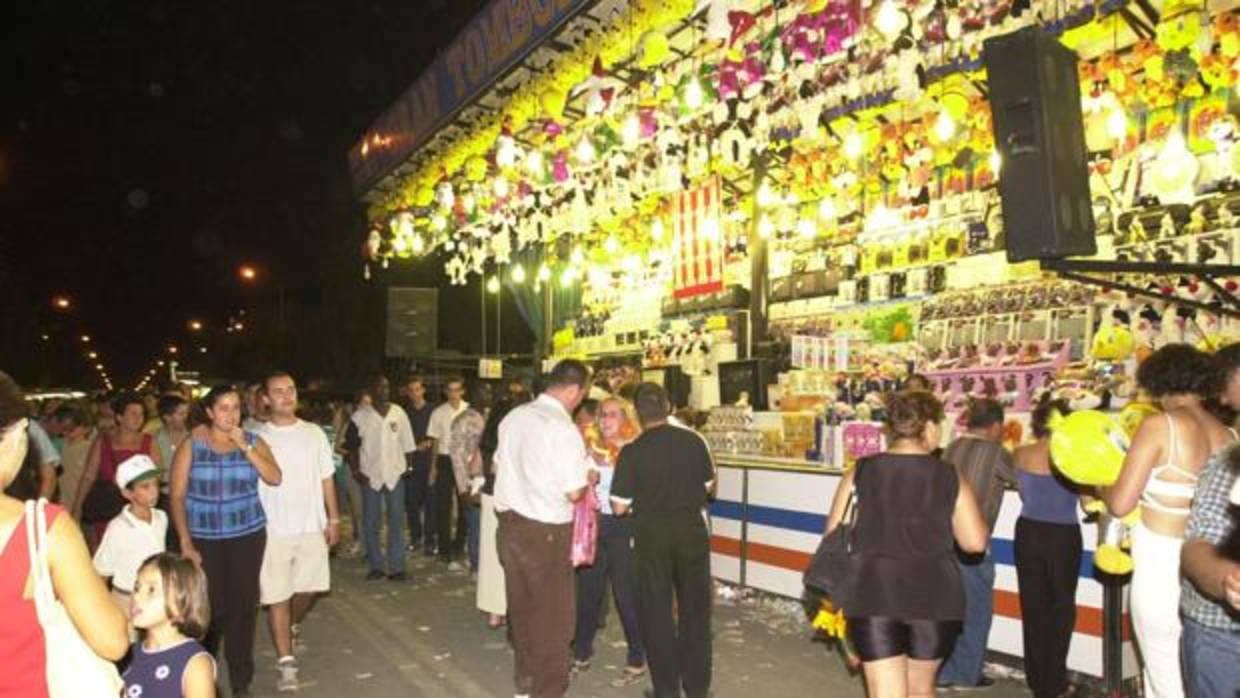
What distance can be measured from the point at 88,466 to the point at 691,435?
4968mm

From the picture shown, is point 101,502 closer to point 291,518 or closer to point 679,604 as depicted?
point 291,518

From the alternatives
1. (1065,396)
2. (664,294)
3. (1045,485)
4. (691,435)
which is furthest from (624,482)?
(664,294)

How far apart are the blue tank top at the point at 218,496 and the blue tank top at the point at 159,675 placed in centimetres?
255

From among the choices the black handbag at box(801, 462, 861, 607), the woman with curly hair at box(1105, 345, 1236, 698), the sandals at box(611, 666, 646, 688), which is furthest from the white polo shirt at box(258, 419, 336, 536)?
the woman with curly hair at box(1105, 345, 1236, 698)

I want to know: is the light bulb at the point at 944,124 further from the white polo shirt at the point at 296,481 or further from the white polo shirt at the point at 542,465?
the white polo shirt at the point at 296,481

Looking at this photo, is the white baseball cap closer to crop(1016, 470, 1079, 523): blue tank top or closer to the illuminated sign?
crop(1016, 470, 1079, 523): blue tank top

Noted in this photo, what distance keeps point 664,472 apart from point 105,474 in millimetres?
4658

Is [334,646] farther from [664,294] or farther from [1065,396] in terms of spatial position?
[664,294]

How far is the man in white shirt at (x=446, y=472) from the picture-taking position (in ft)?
35.3

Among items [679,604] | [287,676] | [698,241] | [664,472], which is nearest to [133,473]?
[287,676]

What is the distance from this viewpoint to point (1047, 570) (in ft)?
19.1

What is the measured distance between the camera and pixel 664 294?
1856cm

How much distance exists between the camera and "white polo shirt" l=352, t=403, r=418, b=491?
10.2 metres

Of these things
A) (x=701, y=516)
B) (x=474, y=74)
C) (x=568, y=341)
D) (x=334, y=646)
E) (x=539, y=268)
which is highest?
(x=474, y=74)
